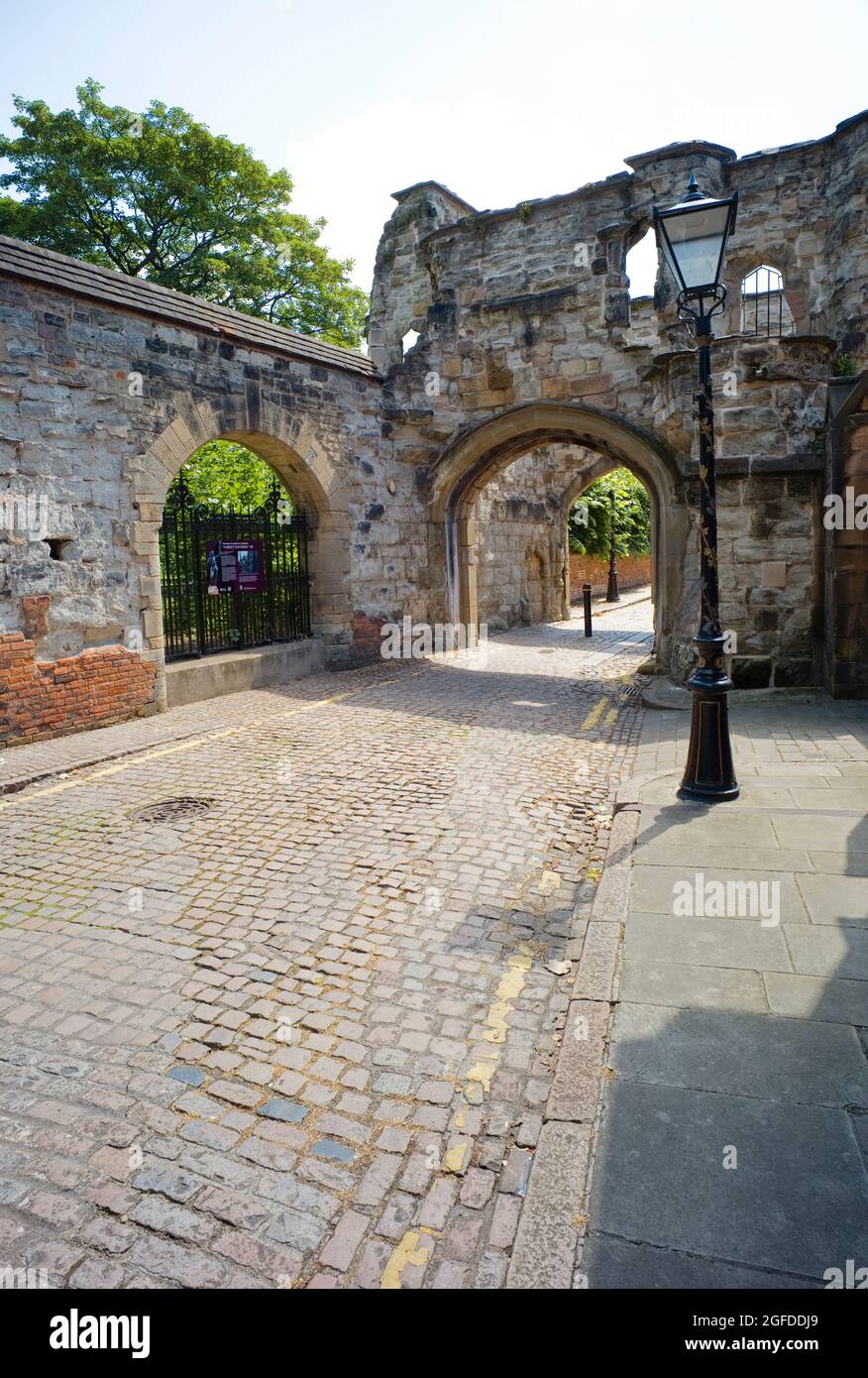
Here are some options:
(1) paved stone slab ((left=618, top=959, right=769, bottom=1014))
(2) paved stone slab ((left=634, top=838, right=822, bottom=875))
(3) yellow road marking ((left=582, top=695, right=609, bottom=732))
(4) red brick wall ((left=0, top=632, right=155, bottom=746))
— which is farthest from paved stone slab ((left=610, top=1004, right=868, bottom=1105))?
(4) red brick wall ((left=0, top=632, right=155, bottom=746))

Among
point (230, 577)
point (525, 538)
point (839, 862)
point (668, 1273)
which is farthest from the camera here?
point (525, 538)

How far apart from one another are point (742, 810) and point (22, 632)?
23.4 ft

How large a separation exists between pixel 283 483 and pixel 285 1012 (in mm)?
10914

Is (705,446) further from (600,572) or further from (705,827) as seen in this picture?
(600,572)

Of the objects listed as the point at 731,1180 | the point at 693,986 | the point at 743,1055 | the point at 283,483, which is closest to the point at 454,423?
the point at 283,483

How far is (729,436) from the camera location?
988 cm

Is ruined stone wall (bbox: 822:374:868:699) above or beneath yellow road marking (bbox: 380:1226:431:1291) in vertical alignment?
above

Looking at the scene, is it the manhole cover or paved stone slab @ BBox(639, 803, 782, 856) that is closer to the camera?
paved stone slab @ BBox(639, 803, 782, 856)

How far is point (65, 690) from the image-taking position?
9125 mm

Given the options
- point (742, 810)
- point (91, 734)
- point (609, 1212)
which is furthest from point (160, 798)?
point (609, 1212)

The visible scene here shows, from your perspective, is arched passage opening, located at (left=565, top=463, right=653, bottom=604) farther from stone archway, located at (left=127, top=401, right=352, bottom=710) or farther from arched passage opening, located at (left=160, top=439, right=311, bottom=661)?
arched passage opening, located at (left=160, top=439, right=311, bottom=661)

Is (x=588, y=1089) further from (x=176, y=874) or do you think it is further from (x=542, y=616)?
(x=542, y=616)

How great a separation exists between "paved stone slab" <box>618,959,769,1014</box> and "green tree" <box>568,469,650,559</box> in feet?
73.8

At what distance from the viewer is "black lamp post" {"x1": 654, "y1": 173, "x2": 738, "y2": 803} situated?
19.2 ft
